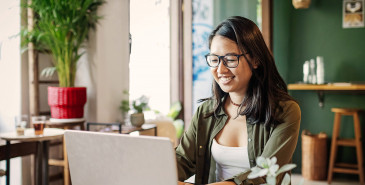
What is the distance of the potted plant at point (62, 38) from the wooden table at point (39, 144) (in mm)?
344

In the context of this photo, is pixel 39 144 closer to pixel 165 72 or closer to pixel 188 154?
pixel 188 154

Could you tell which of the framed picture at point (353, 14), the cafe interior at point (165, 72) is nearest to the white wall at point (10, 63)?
the cafe interior at point (165, 72)

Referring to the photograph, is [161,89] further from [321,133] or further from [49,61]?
[321,133]

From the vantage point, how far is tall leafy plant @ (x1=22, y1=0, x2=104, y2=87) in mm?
2955

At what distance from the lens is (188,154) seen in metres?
1.49

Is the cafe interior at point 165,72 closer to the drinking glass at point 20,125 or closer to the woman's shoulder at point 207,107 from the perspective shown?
the drinking glass at point 20,125

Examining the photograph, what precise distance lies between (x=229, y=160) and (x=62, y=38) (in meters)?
2.09

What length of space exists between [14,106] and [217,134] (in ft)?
7.49

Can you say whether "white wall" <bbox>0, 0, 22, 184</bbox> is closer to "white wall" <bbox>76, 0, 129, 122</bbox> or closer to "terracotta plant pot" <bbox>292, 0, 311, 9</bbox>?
"white wall" <bbox>76, 0, 129, 122</bbox>

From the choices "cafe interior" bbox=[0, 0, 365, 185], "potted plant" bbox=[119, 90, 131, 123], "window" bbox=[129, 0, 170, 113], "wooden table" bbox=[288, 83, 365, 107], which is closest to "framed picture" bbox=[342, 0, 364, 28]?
"cafe interior" bbox=[0, 0, 365, 185]

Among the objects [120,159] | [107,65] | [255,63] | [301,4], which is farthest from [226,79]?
[301,4]

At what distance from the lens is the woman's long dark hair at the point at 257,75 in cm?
133

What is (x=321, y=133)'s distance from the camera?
4152mm

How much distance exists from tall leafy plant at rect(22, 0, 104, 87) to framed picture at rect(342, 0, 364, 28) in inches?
107
